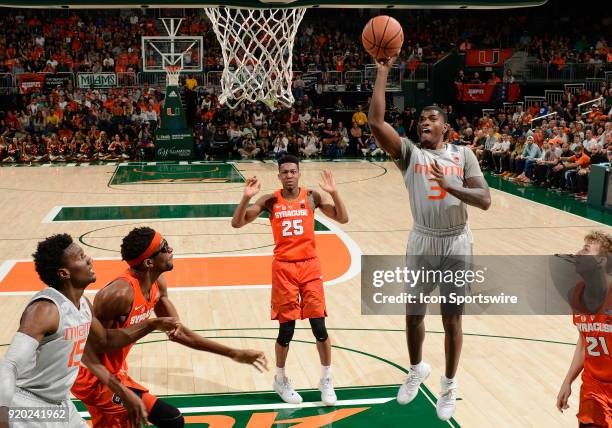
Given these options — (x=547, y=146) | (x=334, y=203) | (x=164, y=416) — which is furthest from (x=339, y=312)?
(x=547, y=146)

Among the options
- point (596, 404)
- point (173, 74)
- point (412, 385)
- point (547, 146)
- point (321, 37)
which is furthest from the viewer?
point (321, 37)

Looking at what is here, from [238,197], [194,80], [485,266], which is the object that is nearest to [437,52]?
[194,80]

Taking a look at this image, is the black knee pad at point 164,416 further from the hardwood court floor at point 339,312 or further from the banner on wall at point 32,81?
the banner on wall at point 32,81

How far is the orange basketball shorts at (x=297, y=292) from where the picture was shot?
5.44 m

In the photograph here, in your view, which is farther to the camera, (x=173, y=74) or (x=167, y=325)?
(x=173, y=74)

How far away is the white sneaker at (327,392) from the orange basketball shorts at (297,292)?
0.46 metres

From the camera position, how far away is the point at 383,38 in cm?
496

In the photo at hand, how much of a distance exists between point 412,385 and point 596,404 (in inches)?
70.9

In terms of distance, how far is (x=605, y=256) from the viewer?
3709mm

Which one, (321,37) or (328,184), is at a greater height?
(321,37)

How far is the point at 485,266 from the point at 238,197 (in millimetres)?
6704

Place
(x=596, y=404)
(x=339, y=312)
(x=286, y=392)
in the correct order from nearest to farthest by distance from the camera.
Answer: (x=596, y=404) < (x=286, y=392) < (x=339, y=312)

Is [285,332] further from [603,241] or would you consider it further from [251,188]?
[603,241]

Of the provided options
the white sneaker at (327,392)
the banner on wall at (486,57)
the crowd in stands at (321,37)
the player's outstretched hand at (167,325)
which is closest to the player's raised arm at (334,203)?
the white sneaker at (327,392)
